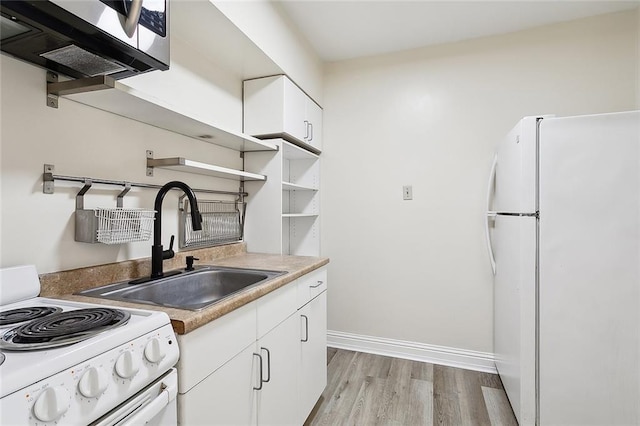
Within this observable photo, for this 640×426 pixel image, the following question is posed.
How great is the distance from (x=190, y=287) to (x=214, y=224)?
492 millimetres

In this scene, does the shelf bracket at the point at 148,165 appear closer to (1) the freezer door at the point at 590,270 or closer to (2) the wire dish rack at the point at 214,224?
(2) the wire dish rack at the point at 214,224

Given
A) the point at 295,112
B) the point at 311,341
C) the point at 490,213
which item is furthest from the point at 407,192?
the point at 311,341

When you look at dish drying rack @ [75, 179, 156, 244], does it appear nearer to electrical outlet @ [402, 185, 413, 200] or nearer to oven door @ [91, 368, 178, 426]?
oven door @ [91, 368, 178, 426]

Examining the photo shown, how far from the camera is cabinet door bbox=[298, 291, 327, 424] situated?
1.62 meters

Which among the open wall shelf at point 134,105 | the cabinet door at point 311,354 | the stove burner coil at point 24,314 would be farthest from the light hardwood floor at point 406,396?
the open wall shelf at point 134,105

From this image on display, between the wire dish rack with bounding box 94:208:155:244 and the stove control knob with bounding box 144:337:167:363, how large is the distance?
1.85 ft

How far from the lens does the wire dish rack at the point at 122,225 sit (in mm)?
1170

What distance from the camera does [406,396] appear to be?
2039mm

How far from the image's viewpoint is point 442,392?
2.09m

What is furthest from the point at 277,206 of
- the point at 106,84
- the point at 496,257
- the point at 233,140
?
the point at 496,257

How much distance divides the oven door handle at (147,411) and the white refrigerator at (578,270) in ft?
5.45

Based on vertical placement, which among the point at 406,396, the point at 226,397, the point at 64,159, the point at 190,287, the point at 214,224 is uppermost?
the point at 64,159

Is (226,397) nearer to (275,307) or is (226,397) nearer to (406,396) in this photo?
(275,307)

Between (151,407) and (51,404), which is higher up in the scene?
(51,404)
